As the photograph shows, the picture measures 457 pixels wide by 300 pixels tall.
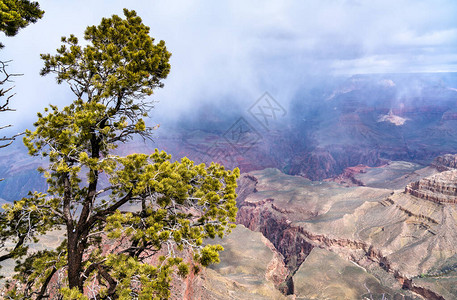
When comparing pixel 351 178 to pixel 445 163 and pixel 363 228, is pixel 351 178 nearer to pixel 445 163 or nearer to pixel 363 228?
pixel 445 163

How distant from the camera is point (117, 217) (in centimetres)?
791

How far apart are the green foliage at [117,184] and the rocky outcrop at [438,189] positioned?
279 feet

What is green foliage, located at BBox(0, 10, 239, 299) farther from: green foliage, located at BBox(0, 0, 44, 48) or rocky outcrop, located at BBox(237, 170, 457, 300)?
rocky outcrop, located at BBox(237, 170, 457, 300)

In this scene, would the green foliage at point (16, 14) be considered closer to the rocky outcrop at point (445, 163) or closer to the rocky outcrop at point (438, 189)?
the rocky outcrop at point (438, 189)

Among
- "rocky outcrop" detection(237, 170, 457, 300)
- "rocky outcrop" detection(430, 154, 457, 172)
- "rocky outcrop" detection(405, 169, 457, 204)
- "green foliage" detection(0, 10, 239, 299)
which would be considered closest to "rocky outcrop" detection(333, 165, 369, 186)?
"rocky outcrop" detection(430, 154, 457, 172)

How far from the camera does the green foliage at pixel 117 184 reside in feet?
26.0

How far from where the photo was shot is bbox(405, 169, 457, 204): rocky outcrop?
73000 mm

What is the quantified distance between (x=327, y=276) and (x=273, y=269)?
12695 mm

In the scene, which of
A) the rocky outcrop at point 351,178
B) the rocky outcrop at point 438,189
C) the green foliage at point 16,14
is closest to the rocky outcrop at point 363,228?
the rocky outcrop at point 438,189

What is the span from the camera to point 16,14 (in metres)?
7.84

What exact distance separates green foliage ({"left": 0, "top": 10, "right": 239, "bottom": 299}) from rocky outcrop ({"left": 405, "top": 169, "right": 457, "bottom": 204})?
279ft

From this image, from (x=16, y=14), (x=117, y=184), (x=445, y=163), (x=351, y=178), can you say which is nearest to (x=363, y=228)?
(x=117, y=184)

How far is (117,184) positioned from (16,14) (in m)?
5.56

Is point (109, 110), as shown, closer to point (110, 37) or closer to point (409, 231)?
point (110, 37)
